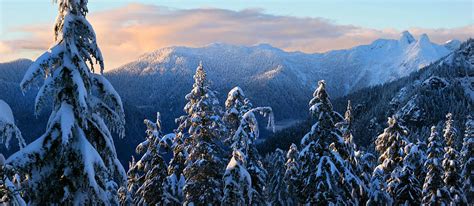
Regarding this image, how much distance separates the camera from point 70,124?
472 inches

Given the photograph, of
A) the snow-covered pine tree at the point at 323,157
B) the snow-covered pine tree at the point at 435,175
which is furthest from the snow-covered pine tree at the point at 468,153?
the snow-covered pine tree at the point at 323,157

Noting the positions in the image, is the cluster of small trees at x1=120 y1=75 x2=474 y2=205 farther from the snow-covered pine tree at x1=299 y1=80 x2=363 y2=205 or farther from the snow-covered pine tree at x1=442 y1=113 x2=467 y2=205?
the snow-covered pine tree at x1=442 y1=113 x2=467 y2=205

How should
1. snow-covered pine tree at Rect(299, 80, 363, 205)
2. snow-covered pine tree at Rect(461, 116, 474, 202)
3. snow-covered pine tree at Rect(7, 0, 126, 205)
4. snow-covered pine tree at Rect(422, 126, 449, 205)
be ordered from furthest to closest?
snow-covered pine tree at Rect(461, 116, 474, 202) → snow-covered pine tree at Rect(422, 126, 449, 205) → snow-covered pine tree at Rect(299, 80, 363, 205) → snow-covered pine tree at Rect(7, 0, 126, 205)

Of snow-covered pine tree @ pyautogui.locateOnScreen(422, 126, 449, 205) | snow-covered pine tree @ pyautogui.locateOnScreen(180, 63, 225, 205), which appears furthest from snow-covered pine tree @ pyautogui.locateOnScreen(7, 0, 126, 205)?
snow-covered pine tree @ pyautogui.locateOnScreen(422, 126, 449, 205)

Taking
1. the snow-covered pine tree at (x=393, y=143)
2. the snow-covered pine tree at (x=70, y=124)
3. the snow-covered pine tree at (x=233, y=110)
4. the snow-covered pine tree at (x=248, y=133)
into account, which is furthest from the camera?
the snow-covered pine tree at (x=393, y=143)

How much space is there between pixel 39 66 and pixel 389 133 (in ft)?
77.7

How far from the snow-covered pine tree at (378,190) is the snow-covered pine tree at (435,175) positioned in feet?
12.7

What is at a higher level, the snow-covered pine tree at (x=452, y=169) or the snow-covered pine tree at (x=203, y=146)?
the snow-covered pine tree at (x=203, y=146)

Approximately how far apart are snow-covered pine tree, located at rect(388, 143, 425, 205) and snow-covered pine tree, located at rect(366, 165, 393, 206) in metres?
1.24

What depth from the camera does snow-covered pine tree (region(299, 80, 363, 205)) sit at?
21797 millimetres

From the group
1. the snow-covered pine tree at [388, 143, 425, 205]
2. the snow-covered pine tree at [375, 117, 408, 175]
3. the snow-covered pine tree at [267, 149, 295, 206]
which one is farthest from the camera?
the snow-covered pine tree at [267, 149, 295, 206]

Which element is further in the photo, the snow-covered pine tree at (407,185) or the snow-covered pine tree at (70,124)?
the snow-covered pine tree at (407,185)

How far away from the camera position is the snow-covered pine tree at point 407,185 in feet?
101

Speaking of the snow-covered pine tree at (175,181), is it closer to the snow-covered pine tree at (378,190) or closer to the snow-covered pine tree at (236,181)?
the snow-covered pine tree at (236,181)
